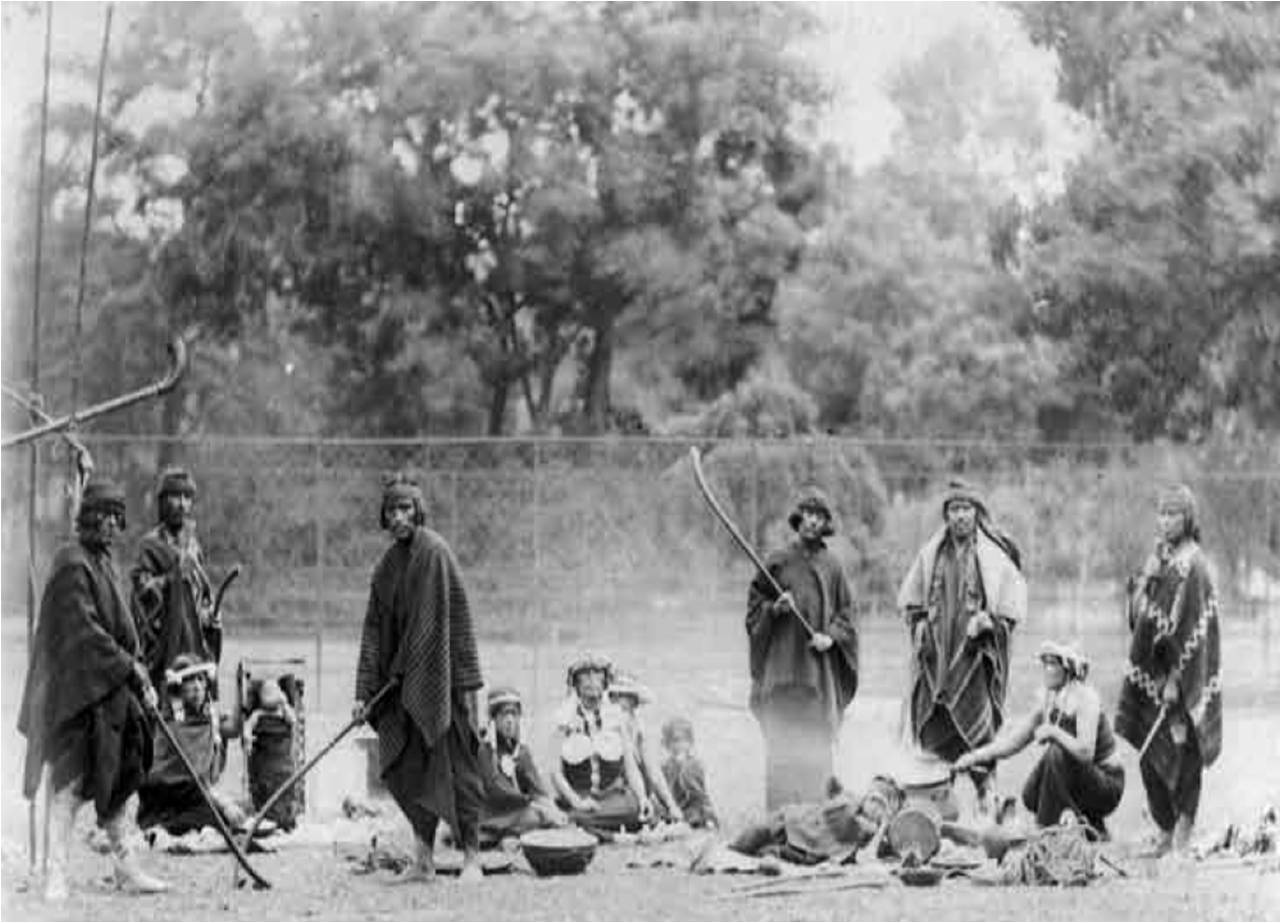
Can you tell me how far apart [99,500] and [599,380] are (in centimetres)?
604

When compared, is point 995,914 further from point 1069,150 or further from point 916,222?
point 916,222

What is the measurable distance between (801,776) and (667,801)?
0.67 metres

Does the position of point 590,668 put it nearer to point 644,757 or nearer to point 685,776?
point 644,757

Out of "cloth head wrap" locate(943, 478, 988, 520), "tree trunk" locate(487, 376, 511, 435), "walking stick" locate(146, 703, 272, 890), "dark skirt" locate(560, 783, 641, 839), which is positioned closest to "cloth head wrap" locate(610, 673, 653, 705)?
"dark skirt" locate(560, 783, 641, 839)

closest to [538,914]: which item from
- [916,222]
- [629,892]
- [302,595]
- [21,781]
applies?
[629,892]

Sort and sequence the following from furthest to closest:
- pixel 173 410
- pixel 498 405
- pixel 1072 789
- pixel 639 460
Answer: pixel 498 405 → pixel 639 460 → pixel 173 410 → pixel 1072 789

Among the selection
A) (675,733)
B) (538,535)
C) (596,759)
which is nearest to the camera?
(596,759)

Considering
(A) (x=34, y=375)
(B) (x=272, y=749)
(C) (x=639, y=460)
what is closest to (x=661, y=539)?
(C) (x=639, y=460)

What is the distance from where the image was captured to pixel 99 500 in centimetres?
911

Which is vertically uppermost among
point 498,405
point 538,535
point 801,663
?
point 498,405

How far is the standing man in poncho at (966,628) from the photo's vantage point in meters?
10.5

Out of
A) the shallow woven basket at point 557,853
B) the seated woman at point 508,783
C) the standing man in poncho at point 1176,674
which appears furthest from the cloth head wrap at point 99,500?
the standing man in poncho at point 1176,674

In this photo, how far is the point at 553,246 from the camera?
1428 centimetres

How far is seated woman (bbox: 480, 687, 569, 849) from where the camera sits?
10305 millimetres
